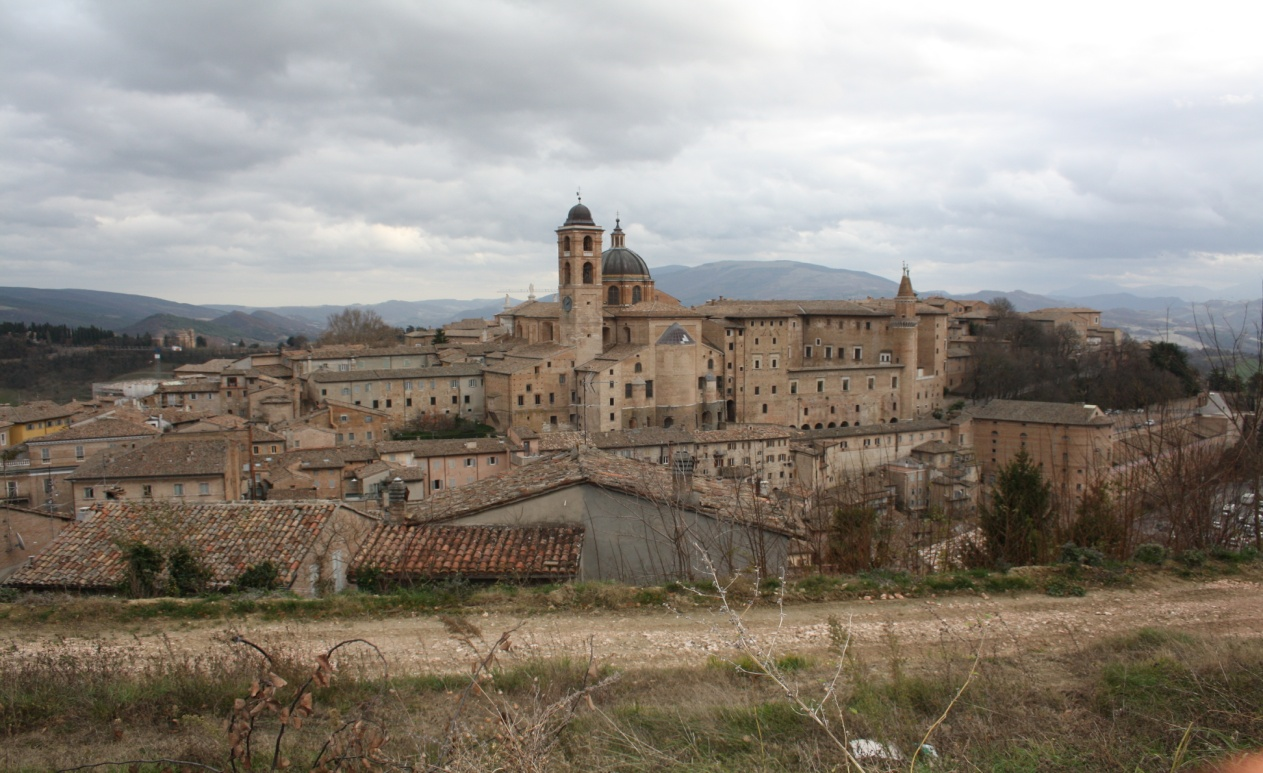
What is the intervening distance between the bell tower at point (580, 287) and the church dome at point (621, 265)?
5357 millimetres

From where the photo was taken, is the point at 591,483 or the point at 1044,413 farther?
the point at 1044,413

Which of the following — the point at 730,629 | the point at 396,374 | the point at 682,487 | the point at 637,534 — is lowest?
the point at 730,629

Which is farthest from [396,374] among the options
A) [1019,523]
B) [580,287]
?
[1019,523]

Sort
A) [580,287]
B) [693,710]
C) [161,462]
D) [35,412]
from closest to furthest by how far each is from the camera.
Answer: [693,710] < [161,462] < [35,412] < [580,287]

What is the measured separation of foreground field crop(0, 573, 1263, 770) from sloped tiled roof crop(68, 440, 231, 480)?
678 inches

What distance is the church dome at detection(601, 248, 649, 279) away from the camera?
47000mm

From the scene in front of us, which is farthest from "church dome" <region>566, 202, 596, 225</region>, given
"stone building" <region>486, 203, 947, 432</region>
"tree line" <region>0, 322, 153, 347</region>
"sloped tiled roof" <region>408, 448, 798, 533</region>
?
"tree line" <region>0, 322, 153, 347</region>

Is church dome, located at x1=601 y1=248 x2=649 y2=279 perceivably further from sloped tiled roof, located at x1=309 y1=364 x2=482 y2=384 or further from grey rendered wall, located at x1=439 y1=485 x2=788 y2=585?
grey rendered wall, located at x1=439 y1=485 x2=788 y2=585

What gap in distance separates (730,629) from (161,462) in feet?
69.3

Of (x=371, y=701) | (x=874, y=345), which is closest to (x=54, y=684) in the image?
(x=371, y=701)

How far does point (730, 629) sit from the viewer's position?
586 centimetres

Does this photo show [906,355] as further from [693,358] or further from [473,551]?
[473,551]

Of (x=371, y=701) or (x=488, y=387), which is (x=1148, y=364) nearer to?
(x=488, y=387)

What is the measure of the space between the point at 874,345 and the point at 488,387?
74.7ft
